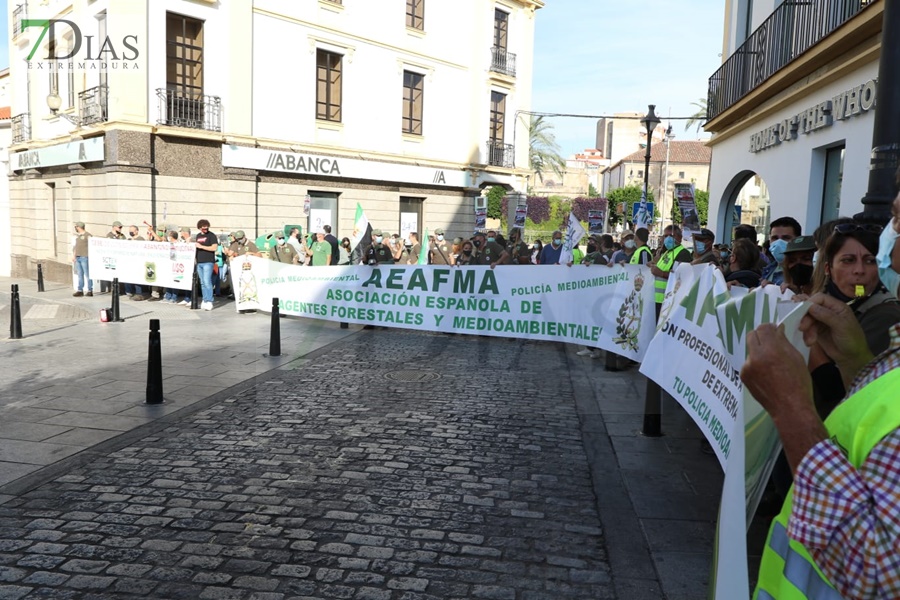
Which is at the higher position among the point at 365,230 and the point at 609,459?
the point at 365,230

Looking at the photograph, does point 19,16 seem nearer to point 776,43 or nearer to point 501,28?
point 501,28

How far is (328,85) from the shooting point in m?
26.7

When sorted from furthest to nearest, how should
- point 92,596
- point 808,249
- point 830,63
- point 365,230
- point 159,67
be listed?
point 159,67
point 365,230
point 830,63
point 808,249
point 92,596

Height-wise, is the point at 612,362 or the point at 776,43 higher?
the point at 776,43

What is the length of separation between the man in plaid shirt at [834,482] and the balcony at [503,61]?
33338 mm

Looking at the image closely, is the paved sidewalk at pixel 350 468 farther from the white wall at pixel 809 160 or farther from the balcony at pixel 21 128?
the balcony at pixel 21 128

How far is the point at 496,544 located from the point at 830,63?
899 centimetres

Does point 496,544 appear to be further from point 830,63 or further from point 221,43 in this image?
point 221,43

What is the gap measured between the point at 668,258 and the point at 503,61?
26209mm

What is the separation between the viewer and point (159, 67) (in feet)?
70.1

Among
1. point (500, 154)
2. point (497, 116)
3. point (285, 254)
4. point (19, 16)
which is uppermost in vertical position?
point (19, 16)

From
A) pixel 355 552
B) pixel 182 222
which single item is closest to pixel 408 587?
pixel 355 552

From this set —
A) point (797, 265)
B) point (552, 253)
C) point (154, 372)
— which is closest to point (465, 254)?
point (552, 253)

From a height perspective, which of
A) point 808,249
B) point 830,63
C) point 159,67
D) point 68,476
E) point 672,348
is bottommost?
point 68,476
